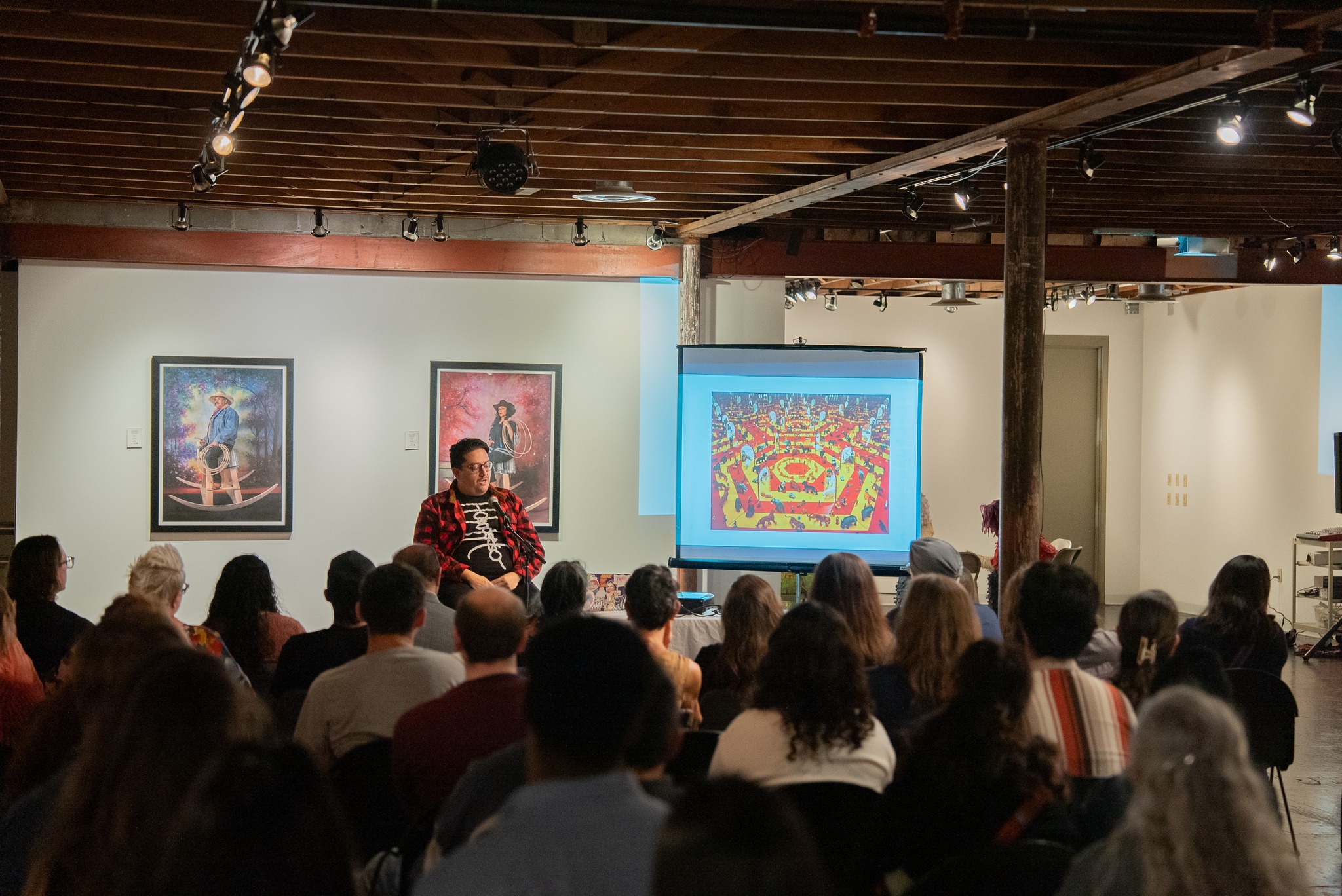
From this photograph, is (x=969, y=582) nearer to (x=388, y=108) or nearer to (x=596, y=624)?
(x=388, y=108)

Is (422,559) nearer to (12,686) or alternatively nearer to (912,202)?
(12,686)

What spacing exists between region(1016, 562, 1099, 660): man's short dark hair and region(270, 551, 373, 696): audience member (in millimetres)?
2211

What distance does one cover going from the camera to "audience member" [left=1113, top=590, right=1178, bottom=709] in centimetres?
397

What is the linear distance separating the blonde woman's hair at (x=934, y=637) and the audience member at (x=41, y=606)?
9.71 feet

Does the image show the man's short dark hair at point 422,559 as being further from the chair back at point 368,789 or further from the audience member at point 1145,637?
the audience member at point 1145,637

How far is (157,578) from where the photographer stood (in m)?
4.59

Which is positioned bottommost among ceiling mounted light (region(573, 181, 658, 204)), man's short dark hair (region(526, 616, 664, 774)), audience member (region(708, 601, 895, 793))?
audience member (region(708, 601, 895, 793))

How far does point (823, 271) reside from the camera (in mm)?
9453

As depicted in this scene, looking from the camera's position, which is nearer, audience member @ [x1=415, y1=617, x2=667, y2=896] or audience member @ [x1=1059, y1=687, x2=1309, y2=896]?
audience member @ [x1=415, y1=617, x2=667, y2=896]

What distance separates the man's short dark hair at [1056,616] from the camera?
3.13 metres

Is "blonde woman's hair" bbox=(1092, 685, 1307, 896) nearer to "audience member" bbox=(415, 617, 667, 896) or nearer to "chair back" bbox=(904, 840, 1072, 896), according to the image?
"chair back" bbox=(904, 840, 1072, 896)

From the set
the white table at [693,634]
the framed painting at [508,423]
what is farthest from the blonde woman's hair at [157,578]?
the framed painting at [508,423]

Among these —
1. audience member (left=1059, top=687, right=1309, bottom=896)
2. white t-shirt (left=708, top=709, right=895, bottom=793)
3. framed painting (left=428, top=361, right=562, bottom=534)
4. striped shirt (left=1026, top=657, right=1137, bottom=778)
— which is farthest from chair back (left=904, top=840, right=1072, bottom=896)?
framed painting (left=428, top=361, right=562, bottom=534)

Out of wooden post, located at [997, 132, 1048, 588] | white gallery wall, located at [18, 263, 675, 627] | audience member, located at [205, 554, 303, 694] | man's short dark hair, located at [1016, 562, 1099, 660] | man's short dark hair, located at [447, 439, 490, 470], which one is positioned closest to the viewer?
man's short dark hair, located at [1016, 562, 1099, 660]
